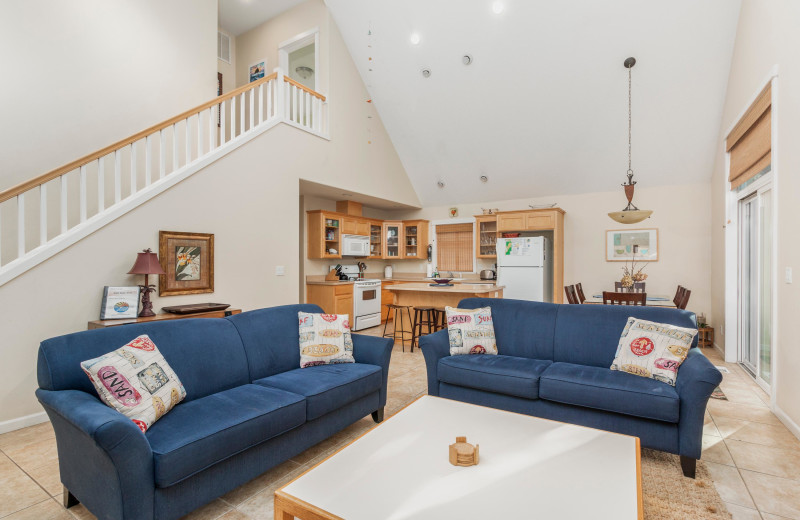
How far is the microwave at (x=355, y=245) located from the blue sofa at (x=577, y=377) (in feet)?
12.1

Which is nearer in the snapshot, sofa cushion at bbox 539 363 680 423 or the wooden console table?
sofa cushion at bbox 539 363 680 423

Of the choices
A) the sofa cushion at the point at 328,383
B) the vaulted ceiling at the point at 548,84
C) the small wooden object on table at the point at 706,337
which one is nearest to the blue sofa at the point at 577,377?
the sofa cushion at the point at 328,383

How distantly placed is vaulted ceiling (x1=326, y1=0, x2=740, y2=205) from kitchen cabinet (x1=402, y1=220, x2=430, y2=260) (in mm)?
1451

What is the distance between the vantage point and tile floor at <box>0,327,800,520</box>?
2.01 metres

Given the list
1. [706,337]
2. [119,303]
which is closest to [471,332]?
[119,303]

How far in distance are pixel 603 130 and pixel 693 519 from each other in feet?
17.6

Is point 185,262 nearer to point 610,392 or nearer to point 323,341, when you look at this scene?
point 323,341

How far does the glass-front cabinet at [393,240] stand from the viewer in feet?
27.1

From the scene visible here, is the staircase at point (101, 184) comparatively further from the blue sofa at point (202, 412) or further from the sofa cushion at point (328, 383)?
the sofa cushion at point (328, 383)

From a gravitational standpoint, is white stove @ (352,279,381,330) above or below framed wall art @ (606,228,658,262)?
below

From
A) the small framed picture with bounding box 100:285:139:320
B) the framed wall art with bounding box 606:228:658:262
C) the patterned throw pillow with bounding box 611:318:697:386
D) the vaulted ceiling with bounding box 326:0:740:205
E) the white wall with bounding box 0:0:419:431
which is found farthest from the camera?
the framed wall art with bounding box 606:228:658:262

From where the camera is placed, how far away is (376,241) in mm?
8203

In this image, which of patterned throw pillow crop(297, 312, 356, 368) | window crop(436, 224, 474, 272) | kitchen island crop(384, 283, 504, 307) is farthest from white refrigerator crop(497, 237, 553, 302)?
patterned throw pillow crop(297, 312, 356, 368)

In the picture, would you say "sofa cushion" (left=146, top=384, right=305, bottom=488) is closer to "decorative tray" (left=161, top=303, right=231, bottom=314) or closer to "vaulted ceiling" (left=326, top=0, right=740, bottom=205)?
"decorative tray" (left=161, top=303, right=231, bottom=314)
